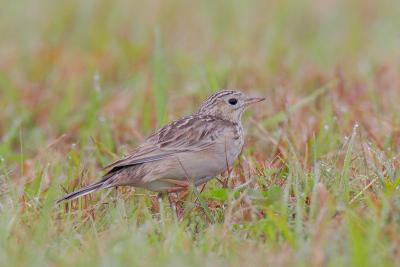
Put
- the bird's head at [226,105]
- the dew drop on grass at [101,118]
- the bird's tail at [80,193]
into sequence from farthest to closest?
the dew drop on grass at [101,118] < the bird's head at [226,105] < the bird's tail at [80,193]

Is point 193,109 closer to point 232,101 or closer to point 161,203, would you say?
point 232,101

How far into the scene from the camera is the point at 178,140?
259 inches

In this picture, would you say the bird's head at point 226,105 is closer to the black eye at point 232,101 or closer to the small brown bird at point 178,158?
the black eye at point 232,101

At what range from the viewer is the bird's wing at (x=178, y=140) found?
639cm

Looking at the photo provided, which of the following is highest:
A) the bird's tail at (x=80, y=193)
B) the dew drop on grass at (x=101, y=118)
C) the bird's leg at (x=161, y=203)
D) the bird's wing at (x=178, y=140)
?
the dew drop on grass at (x=101, y=118)

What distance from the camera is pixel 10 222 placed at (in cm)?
536

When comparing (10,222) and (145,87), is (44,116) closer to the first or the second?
(145,87)

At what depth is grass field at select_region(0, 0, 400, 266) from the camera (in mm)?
5066

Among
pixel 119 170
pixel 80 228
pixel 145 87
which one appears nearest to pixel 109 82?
pixel 145 87

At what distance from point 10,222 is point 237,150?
185 centimetres

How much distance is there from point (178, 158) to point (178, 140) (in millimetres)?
207

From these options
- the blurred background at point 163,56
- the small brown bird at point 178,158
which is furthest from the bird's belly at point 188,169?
the blurred background at point 163,56

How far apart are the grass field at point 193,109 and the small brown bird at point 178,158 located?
4.9 inches

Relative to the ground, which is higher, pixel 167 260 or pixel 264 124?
pixel 264 124
